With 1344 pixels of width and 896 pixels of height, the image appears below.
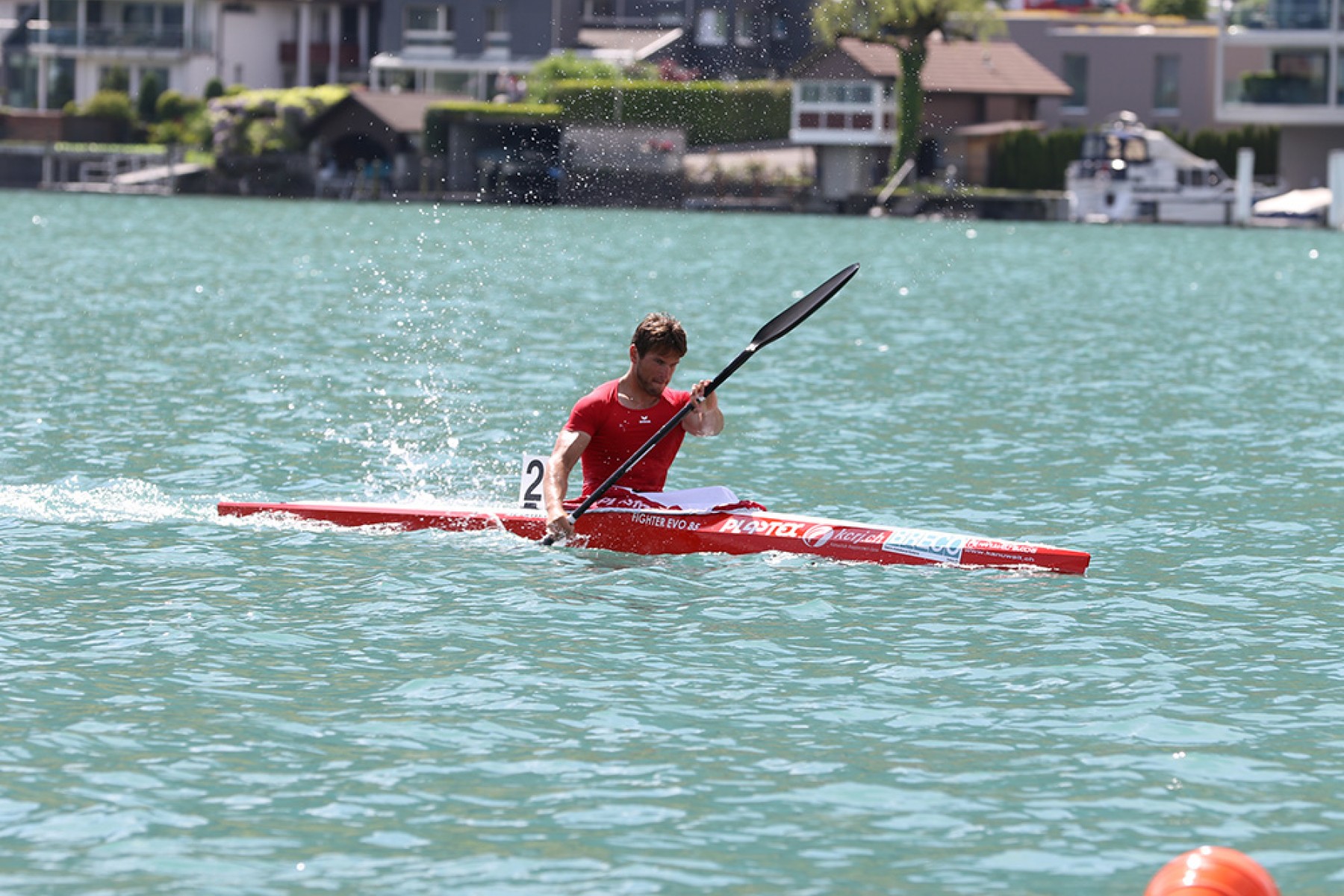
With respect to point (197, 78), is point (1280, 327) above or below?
below

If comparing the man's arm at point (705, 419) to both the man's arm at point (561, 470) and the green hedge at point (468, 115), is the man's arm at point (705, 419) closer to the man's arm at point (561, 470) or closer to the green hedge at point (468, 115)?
the man's arm at point (561, 470)

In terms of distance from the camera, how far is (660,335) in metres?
13.9

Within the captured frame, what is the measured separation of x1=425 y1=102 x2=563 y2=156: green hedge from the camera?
94.8 metres

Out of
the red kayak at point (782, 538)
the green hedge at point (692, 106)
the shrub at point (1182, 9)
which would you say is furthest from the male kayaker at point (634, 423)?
the shrub at point (1182, 9)

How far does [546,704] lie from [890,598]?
338cm

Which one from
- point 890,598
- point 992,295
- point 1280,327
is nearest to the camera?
point 890,598

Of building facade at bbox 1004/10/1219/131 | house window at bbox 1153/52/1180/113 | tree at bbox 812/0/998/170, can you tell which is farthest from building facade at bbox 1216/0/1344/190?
tree at bbox 812/0/998/170

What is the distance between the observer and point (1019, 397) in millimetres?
26547

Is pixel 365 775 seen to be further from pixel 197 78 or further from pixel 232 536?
pixel 197 78

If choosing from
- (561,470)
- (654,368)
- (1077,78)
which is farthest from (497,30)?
(654,368)

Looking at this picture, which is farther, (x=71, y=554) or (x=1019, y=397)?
(x=1019, y=397)

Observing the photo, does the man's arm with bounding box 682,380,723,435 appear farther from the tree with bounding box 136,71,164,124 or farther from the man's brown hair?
the tree with bounding box 136,71,164,124

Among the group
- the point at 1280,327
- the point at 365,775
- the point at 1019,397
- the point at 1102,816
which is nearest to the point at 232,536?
the point at 365,775

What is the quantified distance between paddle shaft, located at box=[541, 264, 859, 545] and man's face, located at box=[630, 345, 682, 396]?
23cm
